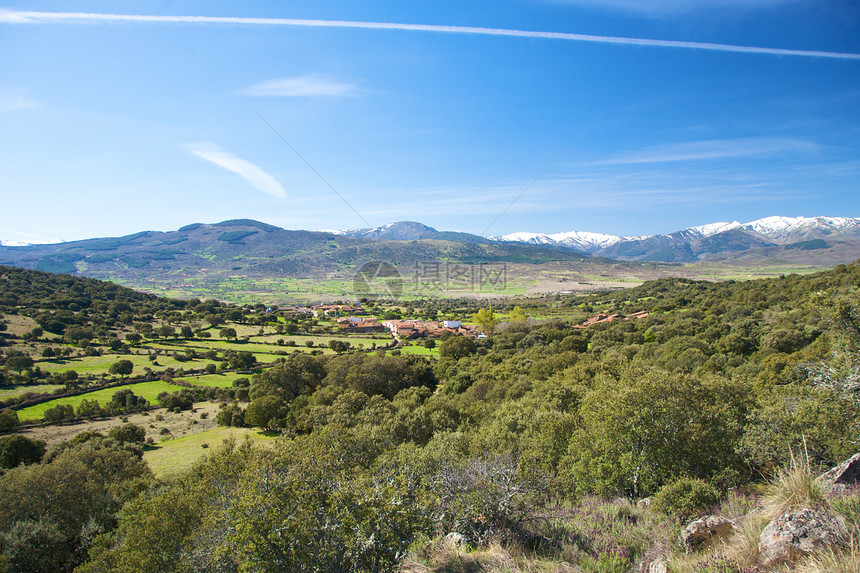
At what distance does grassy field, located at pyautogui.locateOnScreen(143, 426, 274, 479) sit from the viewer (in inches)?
972

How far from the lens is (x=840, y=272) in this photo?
44656 millimetres

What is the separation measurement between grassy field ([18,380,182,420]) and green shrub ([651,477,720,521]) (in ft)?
161

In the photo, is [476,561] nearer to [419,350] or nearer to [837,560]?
[837,560]

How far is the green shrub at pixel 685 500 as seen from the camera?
7980 millimetres

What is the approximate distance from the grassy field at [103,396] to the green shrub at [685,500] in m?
49.0

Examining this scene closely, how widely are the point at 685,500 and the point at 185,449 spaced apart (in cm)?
3303

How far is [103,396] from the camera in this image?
41.0 meters

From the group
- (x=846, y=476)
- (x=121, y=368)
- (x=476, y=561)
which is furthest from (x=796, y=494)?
(x=121, y=368)

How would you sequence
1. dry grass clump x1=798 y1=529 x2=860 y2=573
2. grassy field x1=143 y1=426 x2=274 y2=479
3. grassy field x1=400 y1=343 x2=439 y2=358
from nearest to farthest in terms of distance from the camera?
A: dry grass clump x1=798 y1=529 x2=860 y2=573
grassy field x1=143 y1=426 x2=274 y2=479
grassy field x1=400 y1=343 x2=439 y2=358

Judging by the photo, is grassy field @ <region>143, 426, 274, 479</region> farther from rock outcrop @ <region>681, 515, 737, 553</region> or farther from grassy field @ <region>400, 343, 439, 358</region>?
grassy field @ <region>400, 343, 439, 358</region>

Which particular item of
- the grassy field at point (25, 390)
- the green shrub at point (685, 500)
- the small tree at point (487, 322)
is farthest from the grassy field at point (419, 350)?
the green shrub at point (685, 500)

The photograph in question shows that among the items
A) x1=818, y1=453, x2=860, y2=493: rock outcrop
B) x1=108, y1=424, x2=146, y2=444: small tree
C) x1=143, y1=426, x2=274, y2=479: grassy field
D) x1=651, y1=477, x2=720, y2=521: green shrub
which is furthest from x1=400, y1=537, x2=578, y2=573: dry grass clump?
x1=108, y1=424, x2=146, y2=444: small tree

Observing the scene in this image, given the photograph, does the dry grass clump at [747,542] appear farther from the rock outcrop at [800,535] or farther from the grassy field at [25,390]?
the grassy field at [25,390]

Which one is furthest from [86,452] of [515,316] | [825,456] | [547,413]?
[515,316]
